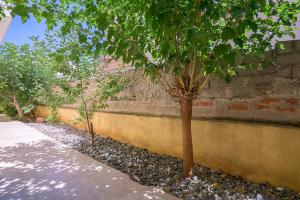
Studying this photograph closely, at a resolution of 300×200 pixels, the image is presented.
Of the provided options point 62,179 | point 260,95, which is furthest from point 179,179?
point 62,179

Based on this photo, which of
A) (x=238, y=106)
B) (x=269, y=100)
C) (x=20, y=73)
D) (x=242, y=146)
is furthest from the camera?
(x=20, y=73)

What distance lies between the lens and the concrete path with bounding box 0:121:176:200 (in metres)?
3.15

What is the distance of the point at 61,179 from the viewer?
3.76 metres

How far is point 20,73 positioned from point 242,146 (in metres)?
11.1

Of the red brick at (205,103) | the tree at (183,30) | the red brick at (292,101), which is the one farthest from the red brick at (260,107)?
the red brick at (205,103)

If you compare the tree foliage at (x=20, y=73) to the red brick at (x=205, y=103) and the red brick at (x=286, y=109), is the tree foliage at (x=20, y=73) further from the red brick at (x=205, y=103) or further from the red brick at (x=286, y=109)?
the red brick at (x=286, y=109)

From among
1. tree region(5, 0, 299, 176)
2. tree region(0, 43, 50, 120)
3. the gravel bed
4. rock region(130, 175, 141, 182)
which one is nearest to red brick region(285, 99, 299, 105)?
tree region(5, 0, 299, 176)

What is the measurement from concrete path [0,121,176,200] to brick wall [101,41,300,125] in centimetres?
149

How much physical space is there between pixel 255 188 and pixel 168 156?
71.1 inches

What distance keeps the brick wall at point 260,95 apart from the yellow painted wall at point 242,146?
0.52ft

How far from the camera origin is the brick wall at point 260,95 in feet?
9.96

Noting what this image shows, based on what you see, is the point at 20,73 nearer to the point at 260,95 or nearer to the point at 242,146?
the point at 242,146

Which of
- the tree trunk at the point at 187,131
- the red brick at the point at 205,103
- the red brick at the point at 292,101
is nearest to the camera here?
the red brick at the point at 292,101

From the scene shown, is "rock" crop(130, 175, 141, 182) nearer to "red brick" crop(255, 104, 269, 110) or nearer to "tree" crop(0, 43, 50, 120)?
"red brick" crop(255, 104, 269, 110)
